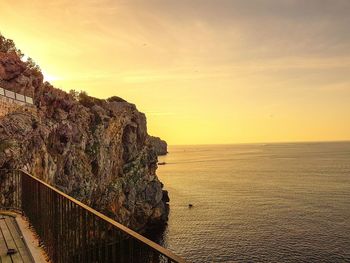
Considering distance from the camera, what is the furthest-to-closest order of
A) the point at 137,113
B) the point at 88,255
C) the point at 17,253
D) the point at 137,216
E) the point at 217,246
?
the point at 137,113 → the point at 137,216 → the point at 217,246 → the point at 17,253 → the point at 88,255

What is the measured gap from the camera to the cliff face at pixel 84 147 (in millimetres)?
30141

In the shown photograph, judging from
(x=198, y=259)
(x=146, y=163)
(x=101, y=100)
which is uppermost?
(x=101, y=100)

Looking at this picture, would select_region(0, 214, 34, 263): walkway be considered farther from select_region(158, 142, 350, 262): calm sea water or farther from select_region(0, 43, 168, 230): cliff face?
select_region(158, 142, 350, 262): calm sea water

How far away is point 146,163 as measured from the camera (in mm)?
73250

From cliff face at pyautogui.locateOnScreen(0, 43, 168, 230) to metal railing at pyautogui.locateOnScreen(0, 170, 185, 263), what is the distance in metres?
14.7

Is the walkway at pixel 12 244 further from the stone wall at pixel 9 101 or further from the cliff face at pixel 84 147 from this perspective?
the stone wall at pixel 9 101

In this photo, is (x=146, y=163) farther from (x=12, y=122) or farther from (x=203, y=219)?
(x=12, y=122)

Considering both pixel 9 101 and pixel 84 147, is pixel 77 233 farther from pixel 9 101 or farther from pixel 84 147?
pixel 84 147

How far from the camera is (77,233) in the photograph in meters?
5.74

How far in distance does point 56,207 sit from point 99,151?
4819 centimetres

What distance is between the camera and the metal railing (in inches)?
141

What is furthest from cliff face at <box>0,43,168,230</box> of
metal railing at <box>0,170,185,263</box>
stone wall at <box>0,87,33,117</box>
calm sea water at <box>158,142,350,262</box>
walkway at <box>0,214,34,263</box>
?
metal railing at <box>0,170,185,263</box>

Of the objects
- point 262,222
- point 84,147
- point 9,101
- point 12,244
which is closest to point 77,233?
point 12,244

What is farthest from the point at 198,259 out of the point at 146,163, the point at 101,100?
the point at 101,100
